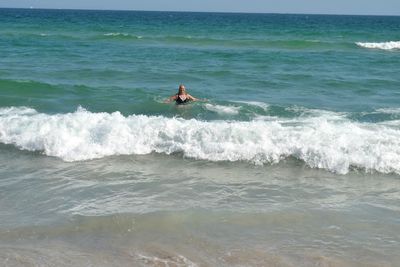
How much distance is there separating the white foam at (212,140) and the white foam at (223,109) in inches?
110

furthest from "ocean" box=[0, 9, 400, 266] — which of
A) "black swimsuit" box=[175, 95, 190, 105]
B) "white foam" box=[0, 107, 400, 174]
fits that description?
"black swimsuit" box=[175, 95, 190, 105]

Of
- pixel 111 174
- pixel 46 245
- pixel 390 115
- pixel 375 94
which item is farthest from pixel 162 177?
pixel 375 94

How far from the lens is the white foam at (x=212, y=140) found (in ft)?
35.6

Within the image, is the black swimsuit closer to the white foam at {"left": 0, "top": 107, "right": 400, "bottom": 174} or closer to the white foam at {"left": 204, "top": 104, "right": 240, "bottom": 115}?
the white foam at {"left": 204, "top": 104, "right": 240, "bottom": 115}

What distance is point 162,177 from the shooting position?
9.84 metres

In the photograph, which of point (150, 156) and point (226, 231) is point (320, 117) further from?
point (226, 231)

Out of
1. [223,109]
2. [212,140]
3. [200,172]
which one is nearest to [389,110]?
[223,109]

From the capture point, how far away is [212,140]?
1170 cm

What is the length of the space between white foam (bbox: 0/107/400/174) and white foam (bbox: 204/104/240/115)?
279 centimetres

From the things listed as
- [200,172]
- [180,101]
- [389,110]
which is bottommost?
[200,172]

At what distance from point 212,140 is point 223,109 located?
419 centimetres

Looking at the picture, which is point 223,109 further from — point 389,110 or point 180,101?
point 389,110

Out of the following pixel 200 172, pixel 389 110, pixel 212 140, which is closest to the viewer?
pixel 200 172

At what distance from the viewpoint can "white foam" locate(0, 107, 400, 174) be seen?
10836 millimetres
